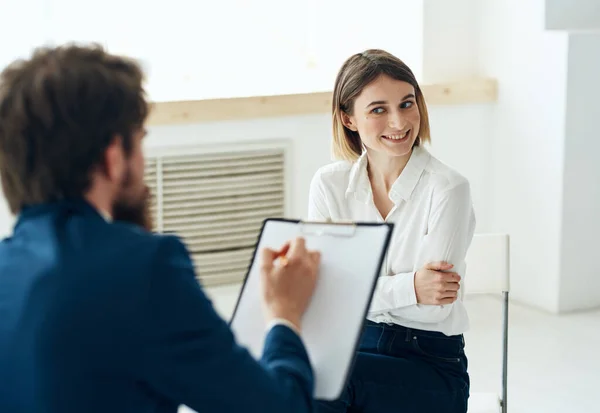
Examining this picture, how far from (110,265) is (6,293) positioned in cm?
14

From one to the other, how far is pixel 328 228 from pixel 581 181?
105 inches

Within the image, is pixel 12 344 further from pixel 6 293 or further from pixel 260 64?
pixel 260 64

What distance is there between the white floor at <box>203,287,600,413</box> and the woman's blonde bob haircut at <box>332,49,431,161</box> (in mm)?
1219

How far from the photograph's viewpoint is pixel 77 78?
1124mm

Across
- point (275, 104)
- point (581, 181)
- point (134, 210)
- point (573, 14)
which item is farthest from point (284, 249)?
point (573, 14)

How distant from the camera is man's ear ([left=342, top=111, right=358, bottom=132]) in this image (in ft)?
7.55

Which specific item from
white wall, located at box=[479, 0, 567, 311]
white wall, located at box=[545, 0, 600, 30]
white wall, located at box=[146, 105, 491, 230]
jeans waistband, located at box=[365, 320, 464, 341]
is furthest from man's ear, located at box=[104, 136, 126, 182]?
white wall, located at box=[545, 0, 600, 30]

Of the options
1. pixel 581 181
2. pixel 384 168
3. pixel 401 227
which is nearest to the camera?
pixel 401 227

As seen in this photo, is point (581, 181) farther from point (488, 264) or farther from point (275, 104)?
point (488, 264)

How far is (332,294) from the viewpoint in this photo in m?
1.38

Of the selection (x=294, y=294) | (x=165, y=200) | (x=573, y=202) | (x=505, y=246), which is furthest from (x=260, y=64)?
(x=294, y=294)

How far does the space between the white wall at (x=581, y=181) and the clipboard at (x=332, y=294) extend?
8.50 feet

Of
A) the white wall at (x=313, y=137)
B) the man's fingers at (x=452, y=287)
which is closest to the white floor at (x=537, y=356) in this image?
the white wall at (x=313, y=137)

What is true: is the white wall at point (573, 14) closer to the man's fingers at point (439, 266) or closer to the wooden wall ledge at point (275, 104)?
the wooden wall ledge at point (275, 104)
